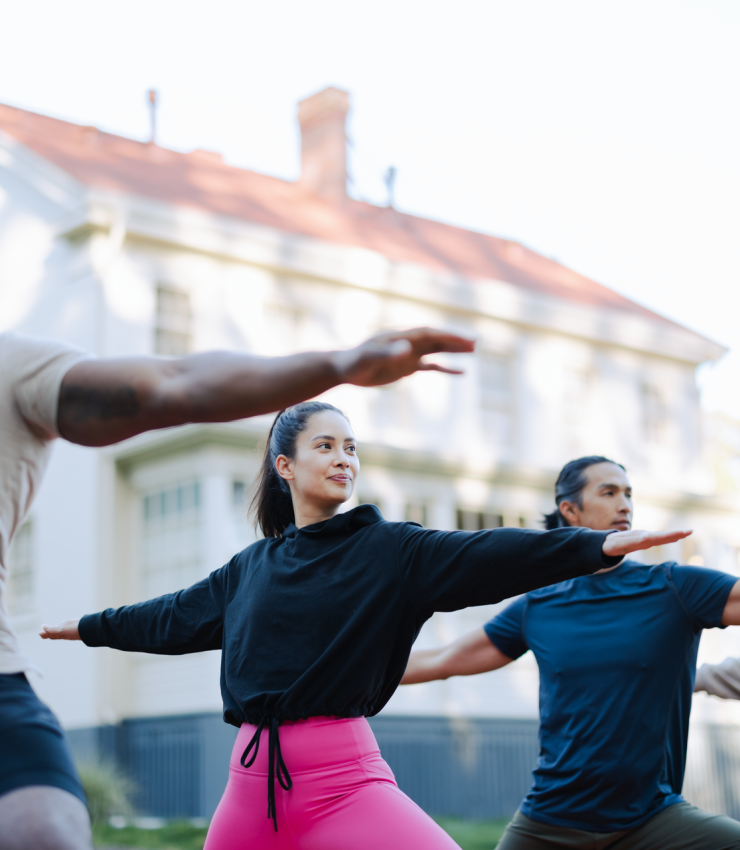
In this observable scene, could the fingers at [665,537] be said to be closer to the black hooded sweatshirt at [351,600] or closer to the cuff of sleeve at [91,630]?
the black hooded sweatshirt at [351,600]

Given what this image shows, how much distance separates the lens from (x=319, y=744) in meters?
3.49

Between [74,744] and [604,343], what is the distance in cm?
1246

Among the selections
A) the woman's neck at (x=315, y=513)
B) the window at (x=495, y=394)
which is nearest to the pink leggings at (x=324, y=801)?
the woman's neck at (x=315, y=513)

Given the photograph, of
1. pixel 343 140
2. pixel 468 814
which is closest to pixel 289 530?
pixel 468 814

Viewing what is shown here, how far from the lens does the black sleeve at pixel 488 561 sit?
323cm

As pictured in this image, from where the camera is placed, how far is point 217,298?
18.6 meters

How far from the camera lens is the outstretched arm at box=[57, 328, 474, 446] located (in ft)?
6.63

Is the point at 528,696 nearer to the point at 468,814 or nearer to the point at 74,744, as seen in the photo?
the point at 468,814

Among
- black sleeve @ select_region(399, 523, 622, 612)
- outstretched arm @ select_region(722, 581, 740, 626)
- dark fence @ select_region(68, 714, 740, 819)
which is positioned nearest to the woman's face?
black sleeve @ select_region(399, 523, 622, 612)

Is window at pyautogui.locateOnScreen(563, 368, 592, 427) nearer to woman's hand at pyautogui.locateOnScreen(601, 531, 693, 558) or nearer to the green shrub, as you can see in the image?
the green shrub

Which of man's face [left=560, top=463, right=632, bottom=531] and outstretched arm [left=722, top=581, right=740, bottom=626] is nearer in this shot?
outstretched arm [left=722, top=581, right=740, bottom=626]

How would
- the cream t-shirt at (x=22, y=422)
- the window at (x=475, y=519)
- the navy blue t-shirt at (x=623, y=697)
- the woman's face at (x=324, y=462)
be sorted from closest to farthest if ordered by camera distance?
1. the cream t-shirt at (x=22, y=422)
2. the woman's face at (x=324, y=462)
3. the navy blue t-shirt at (x=623, y=697)
4. the window at (x=475, y=519)

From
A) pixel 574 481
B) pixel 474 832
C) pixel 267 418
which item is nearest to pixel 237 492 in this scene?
pixel 267 418

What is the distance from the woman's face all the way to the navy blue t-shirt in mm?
1228
